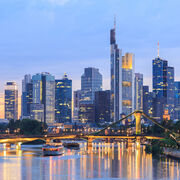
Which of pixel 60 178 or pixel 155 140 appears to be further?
pixel 155 140

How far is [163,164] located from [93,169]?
53.3ft

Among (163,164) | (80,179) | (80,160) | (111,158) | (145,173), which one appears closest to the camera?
(80,179)

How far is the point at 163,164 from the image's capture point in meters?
117

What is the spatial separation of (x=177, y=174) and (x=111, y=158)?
42762 millimetres

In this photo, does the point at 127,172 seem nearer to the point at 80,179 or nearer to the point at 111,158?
the point at 80,179

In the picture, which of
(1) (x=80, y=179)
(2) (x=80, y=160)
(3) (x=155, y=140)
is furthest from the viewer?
(3) (x=155, y=140)

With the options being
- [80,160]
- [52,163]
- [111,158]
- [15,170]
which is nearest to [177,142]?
[111,158]

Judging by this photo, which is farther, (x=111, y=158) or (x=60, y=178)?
(x=111, y=158)

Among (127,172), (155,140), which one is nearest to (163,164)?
(127,172)

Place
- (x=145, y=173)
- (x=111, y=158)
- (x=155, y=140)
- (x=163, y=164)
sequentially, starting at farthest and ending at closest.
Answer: (x=155, y=140), (x=111, y=158), (x=163, y=164), (x=145, y=173)

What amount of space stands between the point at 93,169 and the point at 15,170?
15557 millimetres

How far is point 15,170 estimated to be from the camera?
108000 mm

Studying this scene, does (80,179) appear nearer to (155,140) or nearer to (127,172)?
(127,172)

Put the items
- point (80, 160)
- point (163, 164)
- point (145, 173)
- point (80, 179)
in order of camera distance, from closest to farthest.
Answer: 1. point (80, 179)
2. point (145, 173)
3. point (163, 164)
4. point (80, 160)
